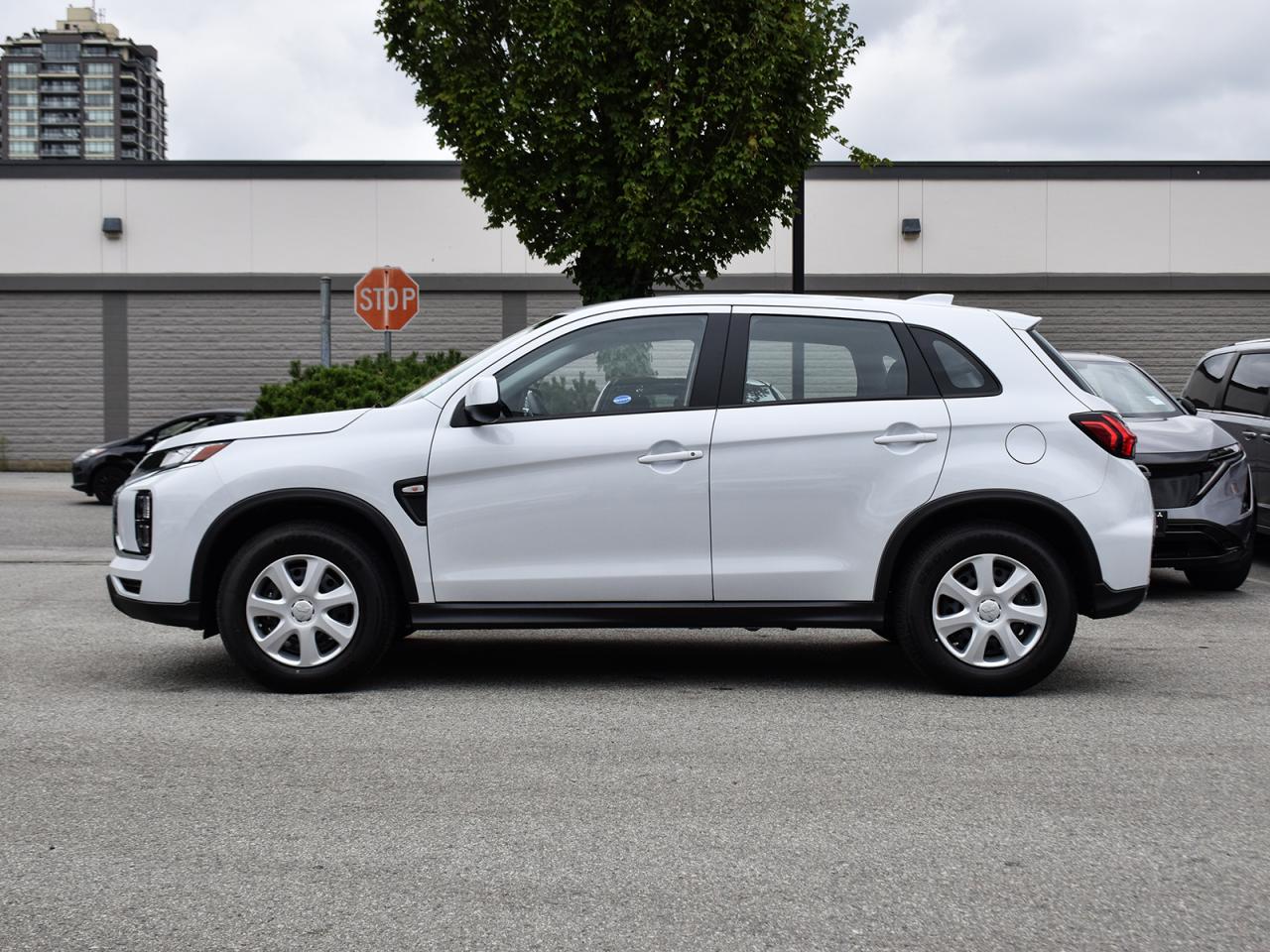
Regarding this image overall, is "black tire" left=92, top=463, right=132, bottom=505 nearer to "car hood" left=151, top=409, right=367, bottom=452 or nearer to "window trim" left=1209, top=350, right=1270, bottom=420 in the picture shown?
"car hood" left=151, top=409, right=367, bottom=452

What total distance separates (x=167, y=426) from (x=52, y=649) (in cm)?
1157

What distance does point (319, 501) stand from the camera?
19.6ft

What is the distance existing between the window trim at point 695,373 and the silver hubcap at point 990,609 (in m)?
1.37

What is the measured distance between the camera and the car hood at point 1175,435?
927 centimetres

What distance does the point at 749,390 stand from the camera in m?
6.10

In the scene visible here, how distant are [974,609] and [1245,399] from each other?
22.2 ft

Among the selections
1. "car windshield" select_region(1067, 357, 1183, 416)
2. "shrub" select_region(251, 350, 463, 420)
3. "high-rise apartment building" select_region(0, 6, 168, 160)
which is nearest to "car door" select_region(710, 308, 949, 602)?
"car windshield" select_region(1067, 357, 1183, 416)

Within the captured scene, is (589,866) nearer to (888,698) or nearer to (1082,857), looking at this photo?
(1082,857)

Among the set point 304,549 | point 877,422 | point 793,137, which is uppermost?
point 793,137

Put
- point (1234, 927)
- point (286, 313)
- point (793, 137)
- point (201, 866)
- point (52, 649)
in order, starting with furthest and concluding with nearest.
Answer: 1. point (286, 313)
2. point (793, 137)
3. point (52, 649)
4. point (201, 866)
5. point (1234, 927)

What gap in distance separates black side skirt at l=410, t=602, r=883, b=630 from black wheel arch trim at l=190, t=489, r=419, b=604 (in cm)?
20

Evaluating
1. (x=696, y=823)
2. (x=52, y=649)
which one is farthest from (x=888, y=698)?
(x=52, y=649)

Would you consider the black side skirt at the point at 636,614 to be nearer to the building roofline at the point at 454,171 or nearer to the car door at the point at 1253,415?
the car door at the point at 1253,415

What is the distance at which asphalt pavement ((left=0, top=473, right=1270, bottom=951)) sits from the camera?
341 centimetres
